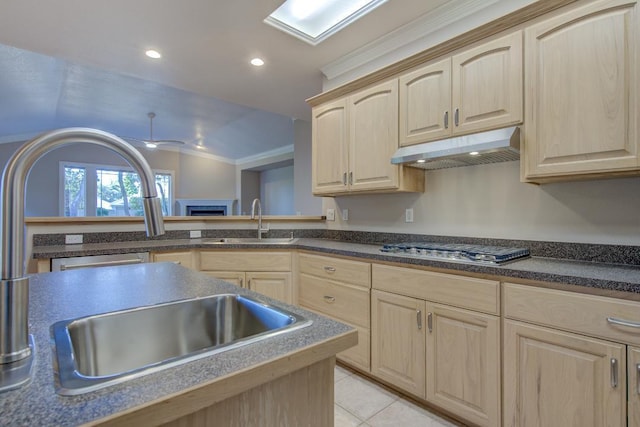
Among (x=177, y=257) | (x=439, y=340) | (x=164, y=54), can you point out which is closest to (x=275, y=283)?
(x=177, y=257)

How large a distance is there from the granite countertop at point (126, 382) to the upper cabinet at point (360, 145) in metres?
1.61

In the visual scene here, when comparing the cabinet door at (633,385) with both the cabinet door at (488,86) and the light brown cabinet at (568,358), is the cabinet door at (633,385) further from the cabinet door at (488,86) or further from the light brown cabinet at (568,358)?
the cabinet door at (488,86)

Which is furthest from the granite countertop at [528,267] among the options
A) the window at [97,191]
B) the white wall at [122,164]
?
the window at [97,191]

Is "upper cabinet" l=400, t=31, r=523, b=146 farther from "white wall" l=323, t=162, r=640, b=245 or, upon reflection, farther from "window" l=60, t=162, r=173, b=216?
"window" l=60, t=162, r=173, b=216

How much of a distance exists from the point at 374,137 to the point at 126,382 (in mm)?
2283

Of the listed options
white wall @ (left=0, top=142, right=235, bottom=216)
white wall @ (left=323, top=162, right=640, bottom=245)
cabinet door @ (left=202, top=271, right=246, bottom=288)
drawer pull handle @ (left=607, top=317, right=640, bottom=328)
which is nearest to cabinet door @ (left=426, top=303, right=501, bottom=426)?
drawer pull handle @ (left=607, top=317, right=640, bottom=328)

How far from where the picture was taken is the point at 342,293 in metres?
2.34

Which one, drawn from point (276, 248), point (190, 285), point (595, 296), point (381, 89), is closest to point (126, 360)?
point (190, 285)

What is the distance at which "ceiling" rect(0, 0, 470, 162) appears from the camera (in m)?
2.30

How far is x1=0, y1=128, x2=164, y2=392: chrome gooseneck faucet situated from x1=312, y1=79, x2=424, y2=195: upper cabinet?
206 centimetres

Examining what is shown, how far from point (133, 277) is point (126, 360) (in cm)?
50

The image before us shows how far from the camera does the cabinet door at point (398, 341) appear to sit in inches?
73.6

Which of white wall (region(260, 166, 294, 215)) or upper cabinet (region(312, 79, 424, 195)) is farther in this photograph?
white wall (region(260, 166, 294, 215))

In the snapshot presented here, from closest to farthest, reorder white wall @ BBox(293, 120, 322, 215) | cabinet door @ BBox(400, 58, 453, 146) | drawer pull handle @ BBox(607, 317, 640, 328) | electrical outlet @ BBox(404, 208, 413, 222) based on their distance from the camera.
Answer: drawer pull handle @ BBox(607, 317, 640, 328) → cabinet door @ BBox(400, 58, 453, 146) → electrical outlet @ BBox(404, 208, 413, 222) → white wall @ BBox(293, 120, 322, 215)
